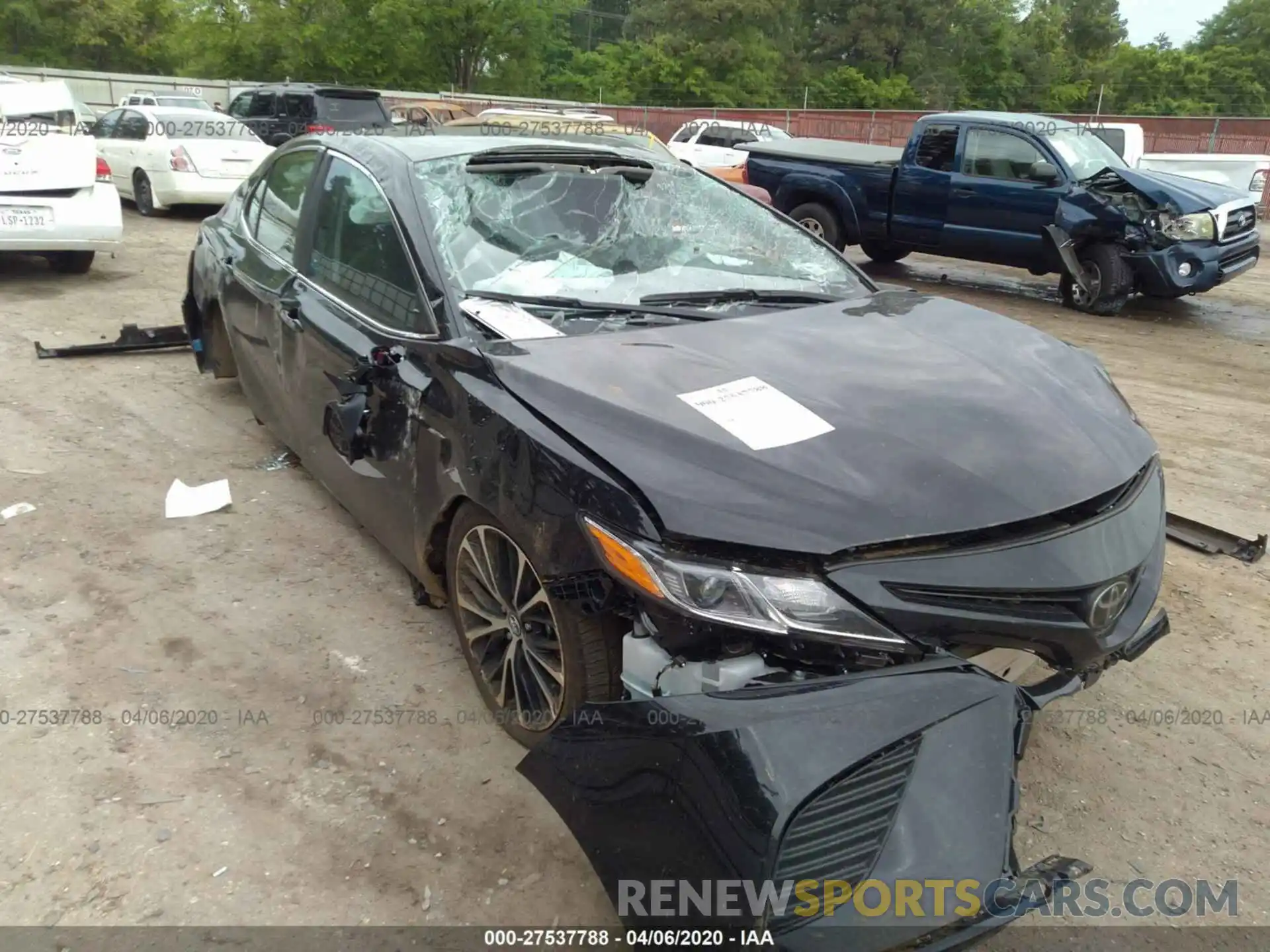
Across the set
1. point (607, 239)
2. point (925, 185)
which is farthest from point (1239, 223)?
point (607, 239)

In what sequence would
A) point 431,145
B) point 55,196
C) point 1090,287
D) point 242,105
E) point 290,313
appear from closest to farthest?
point 431,145 < point 290,313 < point 55,196 < point 1090,287 < point 242,105

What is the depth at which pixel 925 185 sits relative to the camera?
1059 cm

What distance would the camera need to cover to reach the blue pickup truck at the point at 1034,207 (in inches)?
357

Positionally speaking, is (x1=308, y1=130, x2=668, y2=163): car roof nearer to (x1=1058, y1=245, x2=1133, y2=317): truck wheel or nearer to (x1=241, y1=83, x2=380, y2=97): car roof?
(x1=1058, y1=245, x2=1133, y2=317): truck wheel

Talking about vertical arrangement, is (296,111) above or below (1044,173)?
above

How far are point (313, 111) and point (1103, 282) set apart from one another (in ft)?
42.9

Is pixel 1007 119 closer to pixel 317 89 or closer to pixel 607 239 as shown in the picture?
pixel 607 239

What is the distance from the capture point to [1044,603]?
220 cm

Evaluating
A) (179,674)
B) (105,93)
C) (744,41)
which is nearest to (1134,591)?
(179,674)

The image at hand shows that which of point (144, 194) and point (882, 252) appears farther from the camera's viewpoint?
point (144, 194)

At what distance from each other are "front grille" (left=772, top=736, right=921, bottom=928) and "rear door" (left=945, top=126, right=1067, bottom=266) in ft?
30.0

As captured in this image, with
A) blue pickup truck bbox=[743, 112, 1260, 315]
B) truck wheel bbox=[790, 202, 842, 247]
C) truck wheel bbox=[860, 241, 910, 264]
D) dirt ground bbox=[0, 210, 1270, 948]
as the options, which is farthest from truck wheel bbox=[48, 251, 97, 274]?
truck wheel bbox=[860, 241, 910, 264]

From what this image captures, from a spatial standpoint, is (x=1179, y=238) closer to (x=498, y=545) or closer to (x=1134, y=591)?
(x=1134, y=591)

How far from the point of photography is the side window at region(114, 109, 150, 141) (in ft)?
42.5
